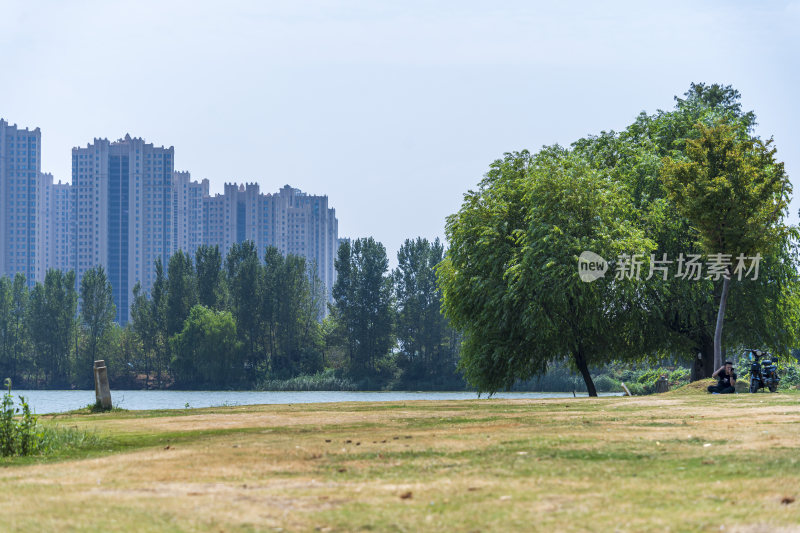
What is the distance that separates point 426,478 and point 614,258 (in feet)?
96.2

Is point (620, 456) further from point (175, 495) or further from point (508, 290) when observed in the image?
point (508, 290)

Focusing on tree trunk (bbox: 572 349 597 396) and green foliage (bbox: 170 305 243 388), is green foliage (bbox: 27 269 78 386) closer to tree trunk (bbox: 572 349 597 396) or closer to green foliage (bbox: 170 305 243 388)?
green foliage (bbox: 170 305 243 388)

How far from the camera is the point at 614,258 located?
125 feet

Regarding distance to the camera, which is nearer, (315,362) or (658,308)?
(658,308)

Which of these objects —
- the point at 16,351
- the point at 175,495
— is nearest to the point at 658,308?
the point at 175,495

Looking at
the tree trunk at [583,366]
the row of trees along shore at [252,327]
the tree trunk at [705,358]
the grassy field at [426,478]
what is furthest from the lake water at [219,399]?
the grassy field at [426,478]

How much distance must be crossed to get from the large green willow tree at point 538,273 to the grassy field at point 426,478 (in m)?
20.3

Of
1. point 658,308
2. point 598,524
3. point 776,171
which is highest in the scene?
point 776,171

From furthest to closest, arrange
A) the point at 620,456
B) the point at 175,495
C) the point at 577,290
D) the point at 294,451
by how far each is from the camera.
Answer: the point at 577,290
the point at 294,451
the point at 620,456
the point at 175,495

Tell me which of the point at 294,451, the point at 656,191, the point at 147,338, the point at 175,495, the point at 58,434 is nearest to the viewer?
the point at 175,495

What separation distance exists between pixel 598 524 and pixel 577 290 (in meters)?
31.6

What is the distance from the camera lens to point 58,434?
16.3 metres

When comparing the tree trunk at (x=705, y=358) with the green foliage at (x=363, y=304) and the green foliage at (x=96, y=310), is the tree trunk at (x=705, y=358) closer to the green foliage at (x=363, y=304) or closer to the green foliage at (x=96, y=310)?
the green foliage at (x=363, y=304)

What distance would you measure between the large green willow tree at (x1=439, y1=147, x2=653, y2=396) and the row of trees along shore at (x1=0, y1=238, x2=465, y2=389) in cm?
6494
